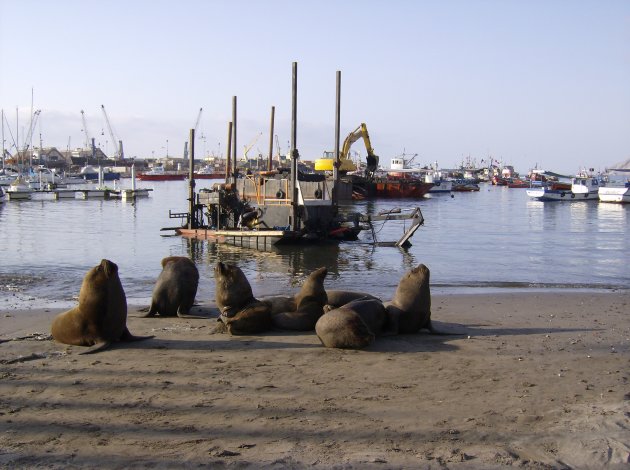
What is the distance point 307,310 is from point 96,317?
2.69 meters

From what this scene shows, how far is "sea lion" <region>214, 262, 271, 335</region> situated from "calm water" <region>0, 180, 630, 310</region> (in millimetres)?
3962

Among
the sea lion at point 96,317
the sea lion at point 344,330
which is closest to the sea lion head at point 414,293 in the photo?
the sea lion at point 344,330

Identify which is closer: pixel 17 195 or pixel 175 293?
pixel 175 293

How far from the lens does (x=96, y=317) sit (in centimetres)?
800

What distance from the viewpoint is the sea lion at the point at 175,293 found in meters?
10.3

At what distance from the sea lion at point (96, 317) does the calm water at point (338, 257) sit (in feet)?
14.7

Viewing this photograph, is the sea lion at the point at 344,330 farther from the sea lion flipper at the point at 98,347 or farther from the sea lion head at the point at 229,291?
the sea lion flipper at the point at 98,347

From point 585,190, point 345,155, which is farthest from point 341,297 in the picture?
point 585,190

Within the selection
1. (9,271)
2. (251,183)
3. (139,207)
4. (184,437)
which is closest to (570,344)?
(184,437)

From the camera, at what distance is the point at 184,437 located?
16.5 ft

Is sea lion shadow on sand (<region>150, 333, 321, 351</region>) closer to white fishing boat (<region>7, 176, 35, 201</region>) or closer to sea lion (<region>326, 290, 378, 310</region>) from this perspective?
sea lion (<region>326, 290, 378, 310</region>)

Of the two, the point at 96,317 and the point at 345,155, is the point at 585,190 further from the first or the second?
the point at 96,317

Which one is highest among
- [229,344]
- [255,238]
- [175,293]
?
[175,293]

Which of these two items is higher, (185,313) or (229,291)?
(229,291)
